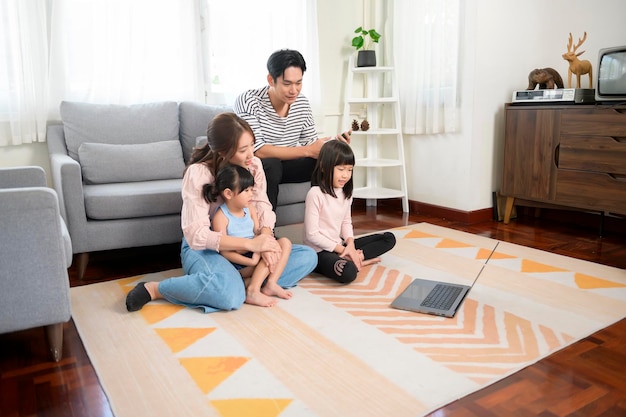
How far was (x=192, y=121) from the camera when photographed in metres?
3.21

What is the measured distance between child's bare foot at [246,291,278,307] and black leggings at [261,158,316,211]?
27.5 inches

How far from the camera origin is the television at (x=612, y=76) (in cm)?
292

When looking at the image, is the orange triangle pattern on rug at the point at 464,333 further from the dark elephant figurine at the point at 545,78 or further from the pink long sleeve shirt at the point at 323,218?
the dark elephant figurine at the point at 545,78

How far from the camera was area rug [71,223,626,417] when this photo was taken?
4.67ft

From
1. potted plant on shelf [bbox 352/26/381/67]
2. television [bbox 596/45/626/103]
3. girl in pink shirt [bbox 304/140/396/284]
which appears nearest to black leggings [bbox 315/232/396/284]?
girl in pink shirt [bbox 304/140/396/284]

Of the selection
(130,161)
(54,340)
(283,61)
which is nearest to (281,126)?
(283,61)

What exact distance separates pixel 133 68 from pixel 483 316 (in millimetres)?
2474

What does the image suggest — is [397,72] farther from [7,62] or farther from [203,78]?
[7,62]

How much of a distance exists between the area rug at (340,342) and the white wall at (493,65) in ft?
3.93

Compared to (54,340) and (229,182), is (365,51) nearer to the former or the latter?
(229,182)

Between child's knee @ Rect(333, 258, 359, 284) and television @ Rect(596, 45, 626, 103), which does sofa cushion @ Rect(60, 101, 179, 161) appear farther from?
television @ Rect(596, 45, 626, 103)

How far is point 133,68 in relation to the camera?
325 centimetres

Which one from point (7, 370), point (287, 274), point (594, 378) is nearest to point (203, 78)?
point (287, 274)

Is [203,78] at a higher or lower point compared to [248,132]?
higher
